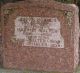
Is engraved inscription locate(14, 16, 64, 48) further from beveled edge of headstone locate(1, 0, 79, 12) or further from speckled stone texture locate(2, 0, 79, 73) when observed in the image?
beveled edge of headstone locate(1, 0, 79, 12)

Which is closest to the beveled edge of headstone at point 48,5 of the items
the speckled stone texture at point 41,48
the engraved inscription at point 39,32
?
the speckled stone texture at point 41,48

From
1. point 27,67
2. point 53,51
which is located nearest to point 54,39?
point 53,51

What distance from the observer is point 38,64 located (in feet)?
31.2

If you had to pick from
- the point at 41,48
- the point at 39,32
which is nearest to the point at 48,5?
the point at 39,32

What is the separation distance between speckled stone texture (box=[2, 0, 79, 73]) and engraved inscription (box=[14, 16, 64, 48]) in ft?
0.29

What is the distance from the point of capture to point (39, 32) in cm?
938

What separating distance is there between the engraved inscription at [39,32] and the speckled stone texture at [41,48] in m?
0.09

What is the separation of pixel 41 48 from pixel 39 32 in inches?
15.1

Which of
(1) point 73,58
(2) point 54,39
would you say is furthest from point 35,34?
(1) point 73,58

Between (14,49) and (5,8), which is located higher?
(5,8)

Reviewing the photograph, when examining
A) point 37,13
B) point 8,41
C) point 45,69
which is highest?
point 37,13

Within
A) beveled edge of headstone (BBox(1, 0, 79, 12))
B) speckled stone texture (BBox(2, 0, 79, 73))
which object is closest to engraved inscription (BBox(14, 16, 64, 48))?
speckled stone texture (BBox(2, 0, 79, 73))

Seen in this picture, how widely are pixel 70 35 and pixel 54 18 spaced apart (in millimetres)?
539

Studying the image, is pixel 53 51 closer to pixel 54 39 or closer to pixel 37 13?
pixel 54 39
